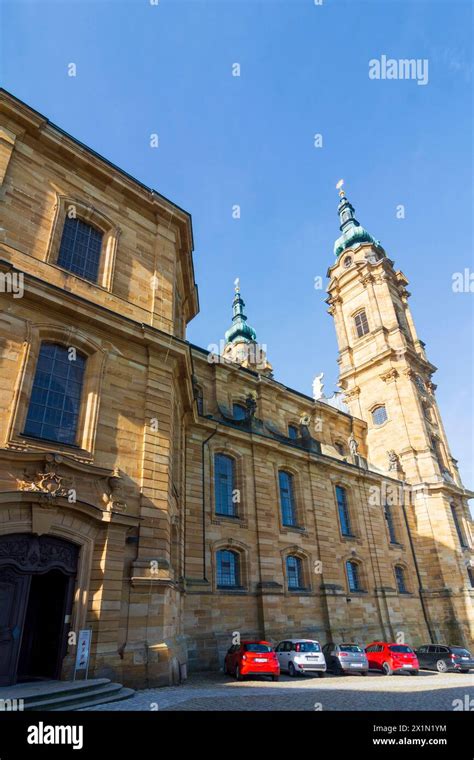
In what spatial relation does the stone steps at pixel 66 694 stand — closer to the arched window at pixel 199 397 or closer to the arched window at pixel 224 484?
the arched window at pixel 224 484

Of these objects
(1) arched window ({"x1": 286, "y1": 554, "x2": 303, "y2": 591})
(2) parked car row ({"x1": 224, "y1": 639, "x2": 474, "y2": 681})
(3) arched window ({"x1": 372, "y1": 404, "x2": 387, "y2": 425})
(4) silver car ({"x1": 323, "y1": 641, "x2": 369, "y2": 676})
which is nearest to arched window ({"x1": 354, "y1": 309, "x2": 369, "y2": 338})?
(3) arched window ({"x1": 372, "y1": 404, "x2": 387, "y2": 425})

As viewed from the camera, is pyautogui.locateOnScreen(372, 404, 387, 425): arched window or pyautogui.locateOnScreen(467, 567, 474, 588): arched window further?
pyautogui.locateOnScreen(372, 404, 387, 425): arched window

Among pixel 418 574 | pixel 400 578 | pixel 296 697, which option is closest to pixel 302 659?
pixel 296 697

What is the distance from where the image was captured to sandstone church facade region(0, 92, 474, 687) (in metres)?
10.9

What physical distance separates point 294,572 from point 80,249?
63.2 ft

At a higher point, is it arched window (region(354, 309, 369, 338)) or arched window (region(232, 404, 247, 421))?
arched window (region(354, 309, 369, 338))

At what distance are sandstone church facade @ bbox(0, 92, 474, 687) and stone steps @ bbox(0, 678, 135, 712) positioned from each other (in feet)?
2.23

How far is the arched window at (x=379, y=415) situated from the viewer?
130 feet

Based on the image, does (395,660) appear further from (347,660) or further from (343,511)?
(343,511)

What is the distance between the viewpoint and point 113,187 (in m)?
17.8

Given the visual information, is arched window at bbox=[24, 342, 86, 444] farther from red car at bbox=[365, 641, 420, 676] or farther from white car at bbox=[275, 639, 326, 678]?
red car at bbox=[365, 641, 420, 676]
